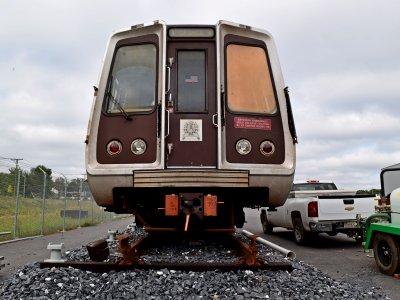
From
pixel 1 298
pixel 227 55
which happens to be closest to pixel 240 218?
pixel 227 55

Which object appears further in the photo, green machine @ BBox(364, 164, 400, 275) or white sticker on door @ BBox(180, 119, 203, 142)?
green machine @ BBox(364, 164, 400, 275)

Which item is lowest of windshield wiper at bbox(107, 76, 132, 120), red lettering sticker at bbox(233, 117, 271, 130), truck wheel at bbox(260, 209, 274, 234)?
truck wheel at bbox(260, 209, 274, 234)

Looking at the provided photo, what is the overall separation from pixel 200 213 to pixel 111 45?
9.32 feet

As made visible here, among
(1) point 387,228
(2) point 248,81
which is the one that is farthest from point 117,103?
(1) point 387,228

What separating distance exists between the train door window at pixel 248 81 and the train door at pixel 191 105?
0.27m

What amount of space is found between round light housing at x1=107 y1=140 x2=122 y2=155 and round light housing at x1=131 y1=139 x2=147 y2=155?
194 millimetres

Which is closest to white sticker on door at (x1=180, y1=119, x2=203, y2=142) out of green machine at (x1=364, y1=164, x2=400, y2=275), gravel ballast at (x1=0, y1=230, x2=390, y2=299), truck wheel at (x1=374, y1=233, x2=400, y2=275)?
gravel ballast at (x1=0, y1=230, x2=390, y2=299)

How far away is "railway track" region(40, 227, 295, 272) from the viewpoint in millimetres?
4531

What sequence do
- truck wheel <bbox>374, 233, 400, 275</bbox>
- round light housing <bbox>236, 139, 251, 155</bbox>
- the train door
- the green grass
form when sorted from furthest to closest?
the green grass → truck wheel <bbox>374, 233, 400, 275</bbox> → round light housing <bbox>236, 139, 251, 155</bbox> → the train door

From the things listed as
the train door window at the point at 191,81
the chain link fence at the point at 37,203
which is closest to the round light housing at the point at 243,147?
the train door window at the point at 191,81

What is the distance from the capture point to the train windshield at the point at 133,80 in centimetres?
595

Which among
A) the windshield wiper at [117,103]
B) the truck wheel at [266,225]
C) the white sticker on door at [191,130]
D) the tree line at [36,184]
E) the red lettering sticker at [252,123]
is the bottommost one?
the truck wheel at [266,225]

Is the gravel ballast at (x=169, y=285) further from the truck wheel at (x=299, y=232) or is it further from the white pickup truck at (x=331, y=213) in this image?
the truck wheel at (x=299, y=232)

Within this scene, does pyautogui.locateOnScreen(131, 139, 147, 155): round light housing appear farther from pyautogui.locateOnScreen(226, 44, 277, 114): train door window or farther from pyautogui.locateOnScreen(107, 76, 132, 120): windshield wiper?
pyautogui.locateOnScreen(226, 44, 277, 114): train door window
